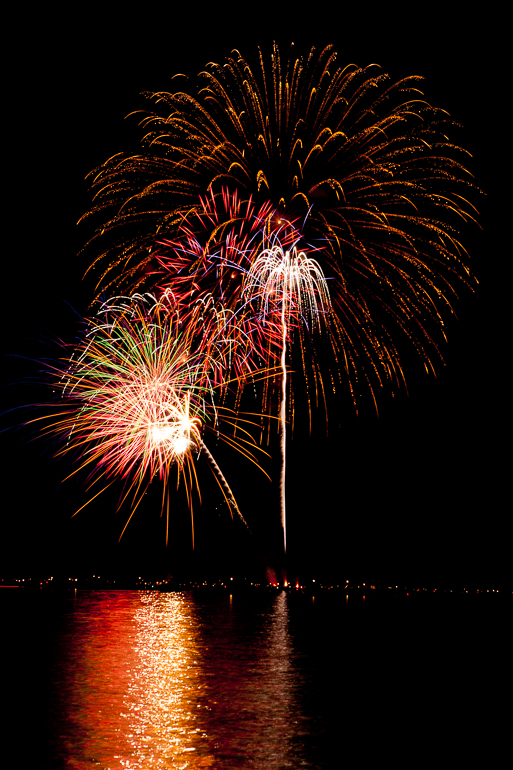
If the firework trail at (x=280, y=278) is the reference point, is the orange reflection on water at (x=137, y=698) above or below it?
below

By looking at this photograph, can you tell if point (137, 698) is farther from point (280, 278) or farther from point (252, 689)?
point (280, 278)

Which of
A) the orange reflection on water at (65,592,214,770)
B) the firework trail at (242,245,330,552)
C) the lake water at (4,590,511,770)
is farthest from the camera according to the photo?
the firework trail at (242,245,330,552)

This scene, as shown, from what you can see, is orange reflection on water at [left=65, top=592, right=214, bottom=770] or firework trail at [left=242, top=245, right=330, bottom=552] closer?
orange reflection on water at [left=65, top=592, right=214, bottom=770]

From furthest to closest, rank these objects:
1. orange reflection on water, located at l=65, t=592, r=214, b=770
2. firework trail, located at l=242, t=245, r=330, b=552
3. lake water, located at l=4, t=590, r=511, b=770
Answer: firework trail, located at l=242, t=245, r=330, b=552 → lake water, located at l=4, t=590, r=511, b=770 → orange reflection on water, located at l=65, t=592, r=214, b=770

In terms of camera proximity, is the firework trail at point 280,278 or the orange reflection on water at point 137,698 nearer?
the orange reflection on water at point 137,698

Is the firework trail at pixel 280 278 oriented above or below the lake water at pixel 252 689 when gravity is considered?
above

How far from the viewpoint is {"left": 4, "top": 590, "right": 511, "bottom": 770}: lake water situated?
9039 mm

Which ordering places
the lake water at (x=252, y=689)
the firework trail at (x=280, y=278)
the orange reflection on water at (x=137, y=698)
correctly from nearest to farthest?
the orange reflection on water at (x=137, y=698), the lake water at (x=252, y=689), the firework trail at (x=280, y=278)

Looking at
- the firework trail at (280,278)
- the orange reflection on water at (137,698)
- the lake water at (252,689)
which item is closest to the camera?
the orange reflection on water at (137,698)

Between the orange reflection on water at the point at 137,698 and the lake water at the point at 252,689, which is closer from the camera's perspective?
the orange reflection on water at the point at 137,698

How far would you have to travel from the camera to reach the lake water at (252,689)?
29.7ft

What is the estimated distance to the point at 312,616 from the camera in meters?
23.3

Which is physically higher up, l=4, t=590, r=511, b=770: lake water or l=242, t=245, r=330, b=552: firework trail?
l=242, t=245, r=330, b=552: firework trail

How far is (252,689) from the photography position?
497 inches
